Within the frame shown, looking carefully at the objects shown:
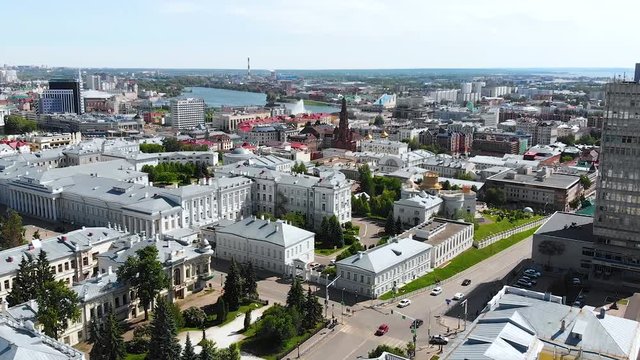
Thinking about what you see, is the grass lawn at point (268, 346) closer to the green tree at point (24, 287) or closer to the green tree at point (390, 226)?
the green tree at point (24, 287)

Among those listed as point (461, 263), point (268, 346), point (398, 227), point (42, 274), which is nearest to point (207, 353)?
point (268, 346)

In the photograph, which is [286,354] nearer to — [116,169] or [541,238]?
[541,238]

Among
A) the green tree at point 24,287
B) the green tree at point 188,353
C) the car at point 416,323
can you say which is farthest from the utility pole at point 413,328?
the green tree at point 24,287

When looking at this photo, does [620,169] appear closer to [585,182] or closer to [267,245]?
[267,245]

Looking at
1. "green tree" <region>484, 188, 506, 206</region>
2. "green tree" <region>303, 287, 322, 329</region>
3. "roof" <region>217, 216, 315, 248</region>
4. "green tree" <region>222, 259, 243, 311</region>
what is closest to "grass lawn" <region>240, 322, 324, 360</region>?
"green tree" <region>303, 287, 322, 329</region>

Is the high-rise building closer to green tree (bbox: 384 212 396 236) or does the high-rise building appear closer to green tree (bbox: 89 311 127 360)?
green tree (bbox: 384 212 396 236)

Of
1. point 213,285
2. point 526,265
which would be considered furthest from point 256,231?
point 526,265
